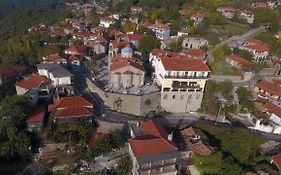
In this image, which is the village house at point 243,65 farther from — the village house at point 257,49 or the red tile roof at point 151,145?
the red tile roof at point 151,145

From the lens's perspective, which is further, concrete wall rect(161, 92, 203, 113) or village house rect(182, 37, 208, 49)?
village house rect(182, 37, 208, 49)

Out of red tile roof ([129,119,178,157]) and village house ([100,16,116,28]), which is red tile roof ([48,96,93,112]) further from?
village house ([100,16,116,28])

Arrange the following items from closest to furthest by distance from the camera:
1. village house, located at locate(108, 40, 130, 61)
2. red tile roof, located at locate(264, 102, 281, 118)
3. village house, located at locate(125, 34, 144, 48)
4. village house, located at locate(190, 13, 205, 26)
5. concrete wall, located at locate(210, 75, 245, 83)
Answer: red tile roof, located at locate(264, 102, 281, 118)
concrete wall, located at locate(210, 75, 245, 83)
village house, located at locate(108, 40, 130, 61)
village house, located at locate(125, 34, 144, 48)
village house, located at locate(190, 13, 205, 26)

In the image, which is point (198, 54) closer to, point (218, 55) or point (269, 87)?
point (218, 55)

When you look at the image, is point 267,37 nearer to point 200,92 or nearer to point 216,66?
point 216,66

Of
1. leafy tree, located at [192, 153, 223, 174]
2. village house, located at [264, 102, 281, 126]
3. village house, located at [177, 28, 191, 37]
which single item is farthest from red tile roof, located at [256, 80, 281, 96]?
leafy tree, located at [192, 153, 223, 174]

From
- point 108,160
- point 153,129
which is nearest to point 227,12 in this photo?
point 153,129

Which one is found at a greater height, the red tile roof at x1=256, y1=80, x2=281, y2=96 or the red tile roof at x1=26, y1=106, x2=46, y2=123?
the red tile roof at x1=256, y1=80, x2=281, y2=96
